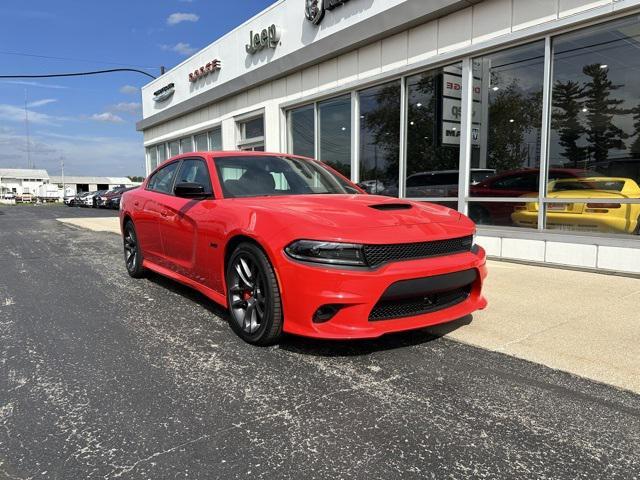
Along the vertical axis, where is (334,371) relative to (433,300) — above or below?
below

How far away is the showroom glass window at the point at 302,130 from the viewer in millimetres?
11445

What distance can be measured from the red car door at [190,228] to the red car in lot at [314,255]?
0.05 feet

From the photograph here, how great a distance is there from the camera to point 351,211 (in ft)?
11.3

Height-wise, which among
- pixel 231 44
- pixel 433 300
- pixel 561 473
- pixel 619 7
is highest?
pixel 231 44

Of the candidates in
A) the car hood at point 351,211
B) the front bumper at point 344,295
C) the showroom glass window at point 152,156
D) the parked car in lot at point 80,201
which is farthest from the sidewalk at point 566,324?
the parked car in lot at point 80,201

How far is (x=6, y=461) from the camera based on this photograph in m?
2.08

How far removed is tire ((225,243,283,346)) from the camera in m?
3.22

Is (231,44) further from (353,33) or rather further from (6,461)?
(6,461)

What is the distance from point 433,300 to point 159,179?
3.69 m

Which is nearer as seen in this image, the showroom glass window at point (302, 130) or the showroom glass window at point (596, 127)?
the showroom glass window at point (596, 127)

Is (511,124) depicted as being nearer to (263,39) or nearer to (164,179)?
(164,179)

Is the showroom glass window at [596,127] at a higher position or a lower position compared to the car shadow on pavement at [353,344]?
higher

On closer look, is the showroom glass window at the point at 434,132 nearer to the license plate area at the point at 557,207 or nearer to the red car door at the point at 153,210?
the license plate area at the point at 557,207

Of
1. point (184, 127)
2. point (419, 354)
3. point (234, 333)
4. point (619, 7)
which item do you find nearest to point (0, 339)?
point (234, 333)
